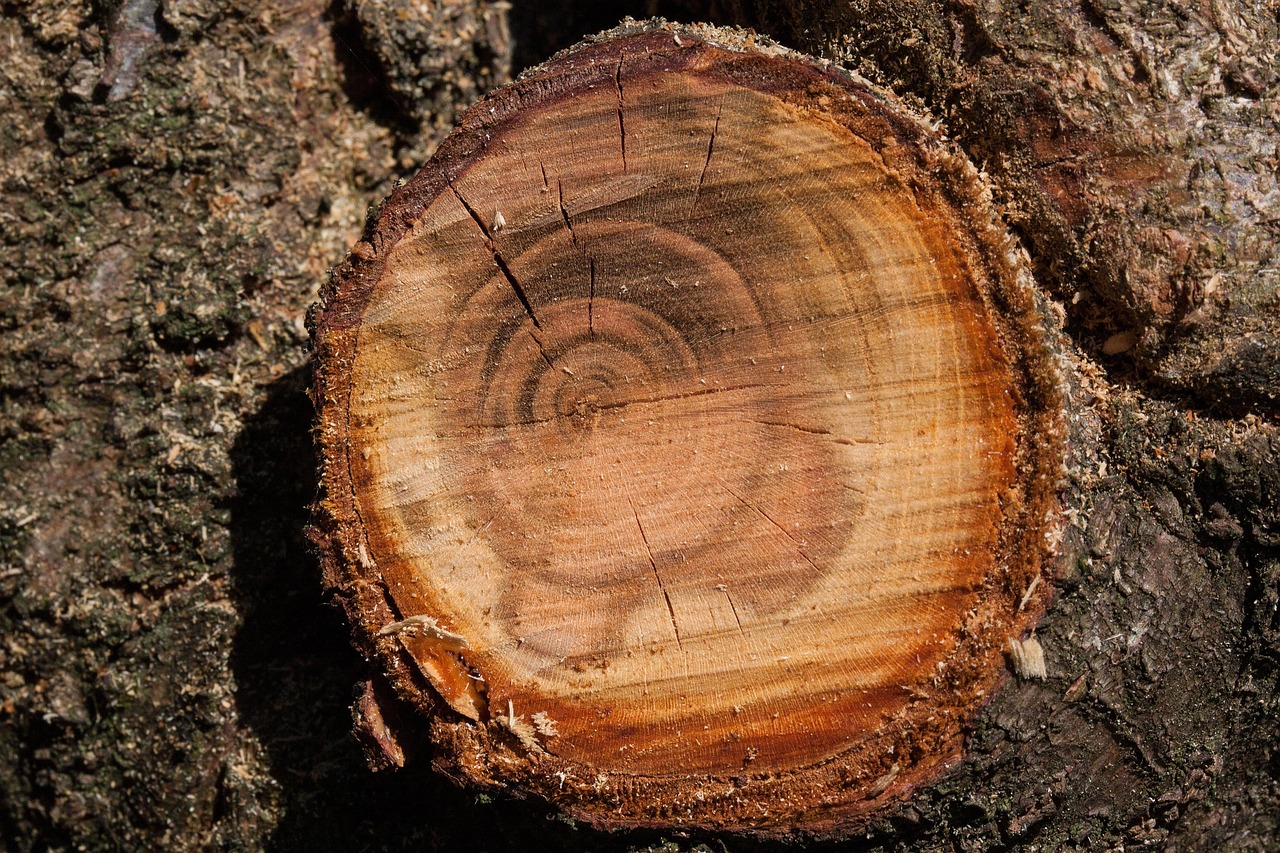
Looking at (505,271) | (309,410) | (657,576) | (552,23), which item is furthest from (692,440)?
(552,23)

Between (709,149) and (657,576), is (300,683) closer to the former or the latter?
(657,576)

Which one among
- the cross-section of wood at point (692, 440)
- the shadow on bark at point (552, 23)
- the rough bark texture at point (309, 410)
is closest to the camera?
the cross-section of wood at point (692, 440)

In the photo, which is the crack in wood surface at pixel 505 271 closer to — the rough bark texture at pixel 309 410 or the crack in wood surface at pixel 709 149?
the crack in wood surface at pixel 709 149

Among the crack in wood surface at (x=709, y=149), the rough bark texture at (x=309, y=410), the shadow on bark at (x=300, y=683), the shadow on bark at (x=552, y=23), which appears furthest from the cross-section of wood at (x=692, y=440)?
the shadow on bark at (x=552, y=23)

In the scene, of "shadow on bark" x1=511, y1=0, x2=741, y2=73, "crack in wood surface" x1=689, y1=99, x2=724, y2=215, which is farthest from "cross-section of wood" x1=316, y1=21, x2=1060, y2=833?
"shadow on bark" x1=511, y1=0, x2=741, y2=73

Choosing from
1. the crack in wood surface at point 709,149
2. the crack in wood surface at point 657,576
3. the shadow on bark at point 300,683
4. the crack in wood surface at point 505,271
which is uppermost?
the crack in wood surface at point 709,149

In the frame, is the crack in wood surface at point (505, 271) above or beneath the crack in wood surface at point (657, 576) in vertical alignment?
above

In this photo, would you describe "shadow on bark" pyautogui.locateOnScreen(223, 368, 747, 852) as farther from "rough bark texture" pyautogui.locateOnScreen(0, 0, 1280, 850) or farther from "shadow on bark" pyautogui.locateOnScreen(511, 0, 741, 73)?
"shadow on bark" pyautogui.locateOnScreen(511, 0, 741, 73)
